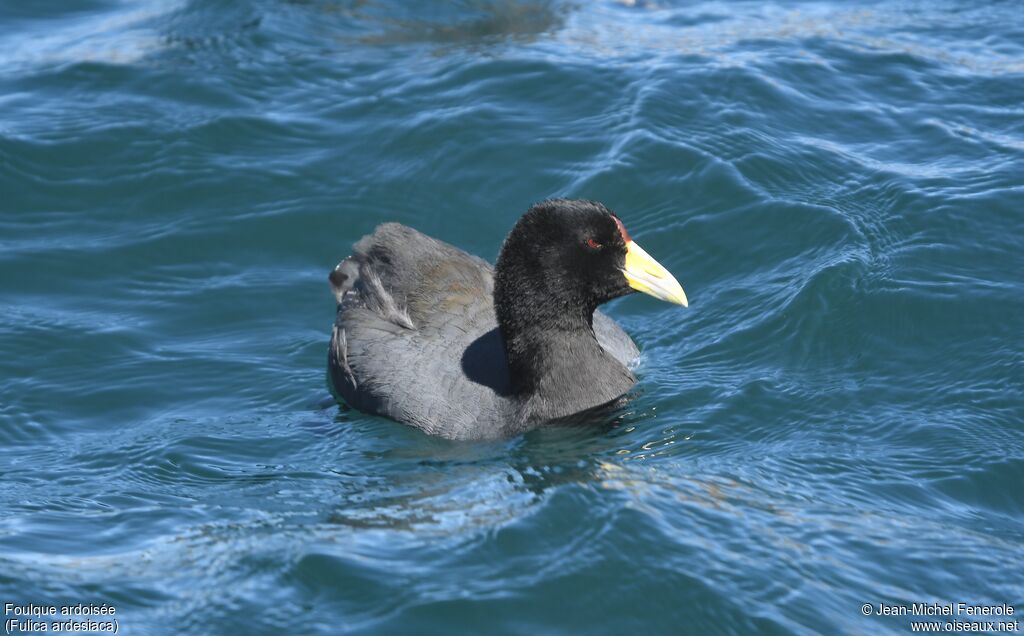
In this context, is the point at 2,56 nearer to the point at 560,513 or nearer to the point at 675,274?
the point at 675,274

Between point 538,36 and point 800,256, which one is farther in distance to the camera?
point 538,36

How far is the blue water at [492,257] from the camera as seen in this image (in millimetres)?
5488

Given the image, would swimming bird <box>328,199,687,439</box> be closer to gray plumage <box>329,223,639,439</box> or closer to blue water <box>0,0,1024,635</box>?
gray plumage <box>329,223,639,439</box>

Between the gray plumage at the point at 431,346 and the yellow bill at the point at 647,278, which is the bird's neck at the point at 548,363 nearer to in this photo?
the gray plumage at the point at 431,346

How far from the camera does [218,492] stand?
256 inches

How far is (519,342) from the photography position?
700 cm

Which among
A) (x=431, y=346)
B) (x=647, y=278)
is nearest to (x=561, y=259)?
(x=647, y=278)

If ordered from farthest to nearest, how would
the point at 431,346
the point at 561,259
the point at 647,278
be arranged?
1. the point at 431,346
2. the point at 647,278
3. the point at 561,259

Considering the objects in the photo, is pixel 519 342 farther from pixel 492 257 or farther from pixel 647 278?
pixel 492 257

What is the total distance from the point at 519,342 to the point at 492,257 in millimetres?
2369

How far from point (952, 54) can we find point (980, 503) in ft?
20.3

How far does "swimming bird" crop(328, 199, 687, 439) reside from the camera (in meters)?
6.92

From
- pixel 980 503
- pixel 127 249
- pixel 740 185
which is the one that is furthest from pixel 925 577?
pixel 127 249

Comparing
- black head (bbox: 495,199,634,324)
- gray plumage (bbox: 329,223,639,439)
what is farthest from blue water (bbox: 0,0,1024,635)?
black head (bbox: 495,199,634,324)
